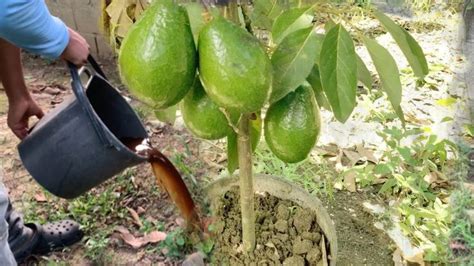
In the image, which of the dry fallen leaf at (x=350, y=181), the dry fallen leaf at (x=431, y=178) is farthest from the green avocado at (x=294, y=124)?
the dry fallen leaf at (x=431, y=178)

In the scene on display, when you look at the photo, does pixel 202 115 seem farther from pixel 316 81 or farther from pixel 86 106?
pixel 86 106

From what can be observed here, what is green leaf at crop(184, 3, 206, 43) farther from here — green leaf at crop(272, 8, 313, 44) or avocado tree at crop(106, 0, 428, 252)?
green leaf at crop(272, 8, 313, 44)

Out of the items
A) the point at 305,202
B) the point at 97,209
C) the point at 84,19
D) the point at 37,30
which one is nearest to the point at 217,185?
the point at 305,202

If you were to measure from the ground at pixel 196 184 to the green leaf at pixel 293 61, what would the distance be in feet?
3.81

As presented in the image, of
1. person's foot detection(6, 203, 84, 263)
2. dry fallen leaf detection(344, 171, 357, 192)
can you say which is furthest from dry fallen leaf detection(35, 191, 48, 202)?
dry fallen leaf detection(344, 171, 357, 192)

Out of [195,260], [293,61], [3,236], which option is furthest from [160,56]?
[195,260]

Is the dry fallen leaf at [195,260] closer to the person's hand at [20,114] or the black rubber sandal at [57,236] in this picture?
the black rubber sandal at [57,236]

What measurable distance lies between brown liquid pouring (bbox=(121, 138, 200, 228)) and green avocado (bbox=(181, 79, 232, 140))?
0.58m

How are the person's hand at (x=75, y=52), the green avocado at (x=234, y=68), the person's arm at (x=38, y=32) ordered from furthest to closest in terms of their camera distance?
the person's hand at (x=75, y=52)
the person's arm at (x=38, y=32)
the green avocado at (x=234, y=68)

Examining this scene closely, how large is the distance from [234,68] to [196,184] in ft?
5.47

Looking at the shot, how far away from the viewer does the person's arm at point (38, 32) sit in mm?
1455

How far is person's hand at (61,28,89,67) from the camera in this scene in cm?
169

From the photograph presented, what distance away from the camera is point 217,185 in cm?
178

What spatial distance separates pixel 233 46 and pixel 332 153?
Answer: 5.91 feet
